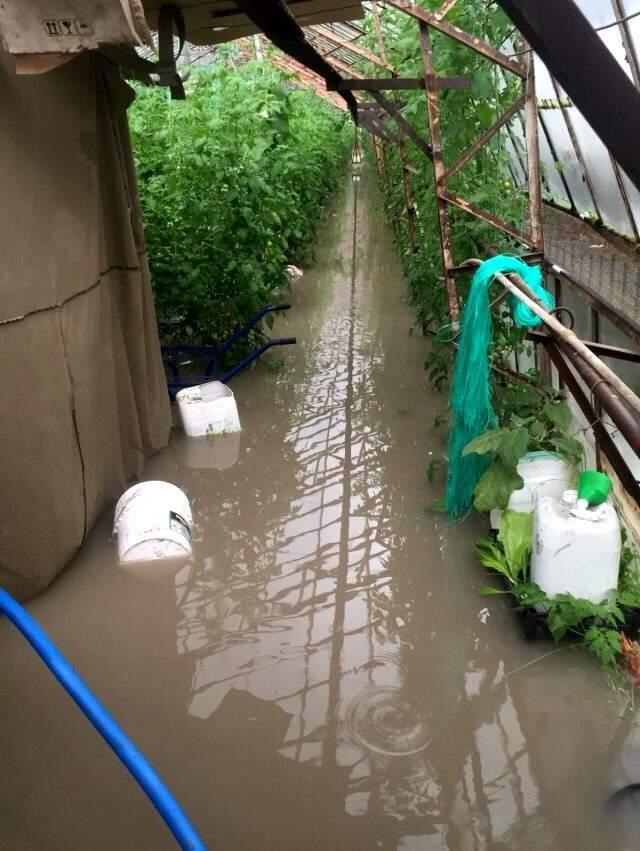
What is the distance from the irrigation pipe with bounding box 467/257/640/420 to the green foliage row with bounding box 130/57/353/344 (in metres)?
3.36

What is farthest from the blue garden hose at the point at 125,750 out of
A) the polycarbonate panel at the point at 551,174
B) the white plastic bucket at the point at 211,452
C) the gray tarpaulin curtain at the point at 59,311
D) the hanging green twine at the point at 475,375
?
the polycarbonate panel at the point at 551,174

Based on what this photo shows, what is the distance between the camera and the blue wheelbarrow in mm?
6305

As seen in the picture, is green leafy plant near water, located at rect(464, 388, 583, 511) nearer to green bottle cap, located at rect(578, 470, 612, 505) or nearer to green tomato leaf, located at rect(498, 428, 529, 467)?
green tomato leaf, located at rect(498, 428, 529, 467)

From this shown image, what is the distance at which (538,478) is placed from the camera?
12.4ft

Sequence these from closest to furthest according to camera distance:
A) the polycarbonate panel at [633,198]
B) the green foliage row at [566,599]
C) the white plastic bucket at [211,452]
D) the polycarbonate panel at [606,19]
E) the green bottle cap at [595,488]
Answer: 1. the green foliage row at [566,599]
2. the green bottle cap at [595,488]
3. the polycarbonate panel at [606,19]
4. the white plastic bucket at [211,452]
5. the polycarbonate panel at [633,198]

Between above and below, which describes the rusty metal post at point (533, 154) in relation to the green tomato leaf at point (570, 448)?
above

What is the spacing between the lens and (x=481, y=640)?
11.4 ft

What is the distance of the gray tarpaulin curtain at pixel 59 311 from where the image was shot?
338cm

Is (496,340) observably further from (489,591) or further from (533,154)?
(489,591)

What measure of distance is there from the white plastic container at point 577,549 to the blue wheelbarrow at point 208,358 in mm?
3529

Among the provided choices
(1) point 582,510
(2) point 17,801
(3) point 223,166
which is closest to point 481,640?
(1) point 582,510

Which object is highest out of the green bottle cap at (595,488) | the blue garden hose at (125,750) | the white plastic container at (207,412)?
the blue garden hose at (125,750)

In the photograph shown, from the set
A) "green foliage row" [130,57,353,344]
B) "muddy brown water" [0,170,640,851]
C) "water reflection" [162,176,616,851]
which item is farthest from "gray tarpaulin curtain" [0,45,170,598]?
"green foliage row" [130,57,353,344]

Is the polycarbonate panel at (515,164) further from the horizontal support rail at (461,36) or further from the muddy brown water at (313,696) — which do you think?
the muddy brown water at (313,696)
